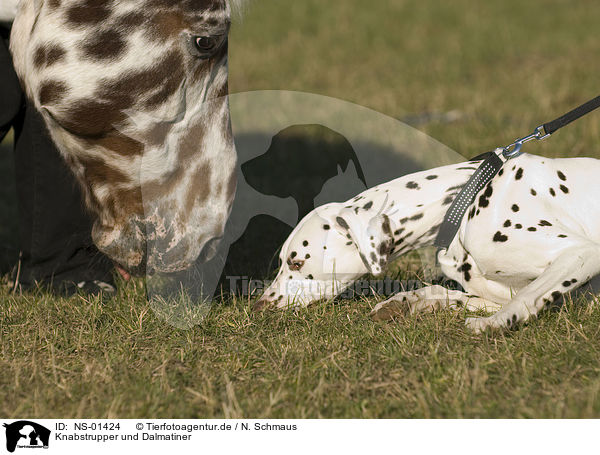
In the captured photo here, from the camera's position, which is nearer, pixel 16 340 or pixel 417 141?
pixel 16 340

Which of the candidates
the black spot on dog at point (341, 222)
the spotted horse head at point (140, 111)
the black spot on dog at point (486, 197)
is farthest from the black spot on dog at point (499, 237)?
the spotted horse head at point (140, 111)

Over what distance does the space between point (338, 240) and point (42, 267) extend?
1.79 meters

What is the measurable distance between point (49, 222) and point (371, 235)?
1882mm

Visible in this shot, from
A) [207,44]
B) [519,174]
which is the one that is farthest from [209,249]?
[519,174]

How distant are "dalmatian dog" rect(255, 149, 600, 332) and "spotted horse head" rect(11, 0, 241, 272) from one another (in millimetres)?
561

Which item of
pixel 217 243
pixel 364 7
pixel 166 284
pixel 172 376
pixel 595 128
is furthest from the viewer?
pixel 364 7

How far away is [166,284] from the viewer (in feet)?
13.4

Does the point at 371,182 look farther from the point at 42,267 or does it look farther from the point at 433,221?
the point at 42,267

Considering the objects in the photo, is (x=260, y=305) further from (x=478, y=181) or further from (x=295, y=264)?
(x=478, y=181)

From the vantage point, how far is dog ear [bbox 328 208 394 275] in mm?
3457

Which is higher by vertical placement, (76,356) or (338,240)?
(338,240)

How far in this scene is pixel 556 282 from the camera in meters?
3.26

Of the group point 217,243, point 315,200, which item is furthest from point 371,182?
point 217,243
